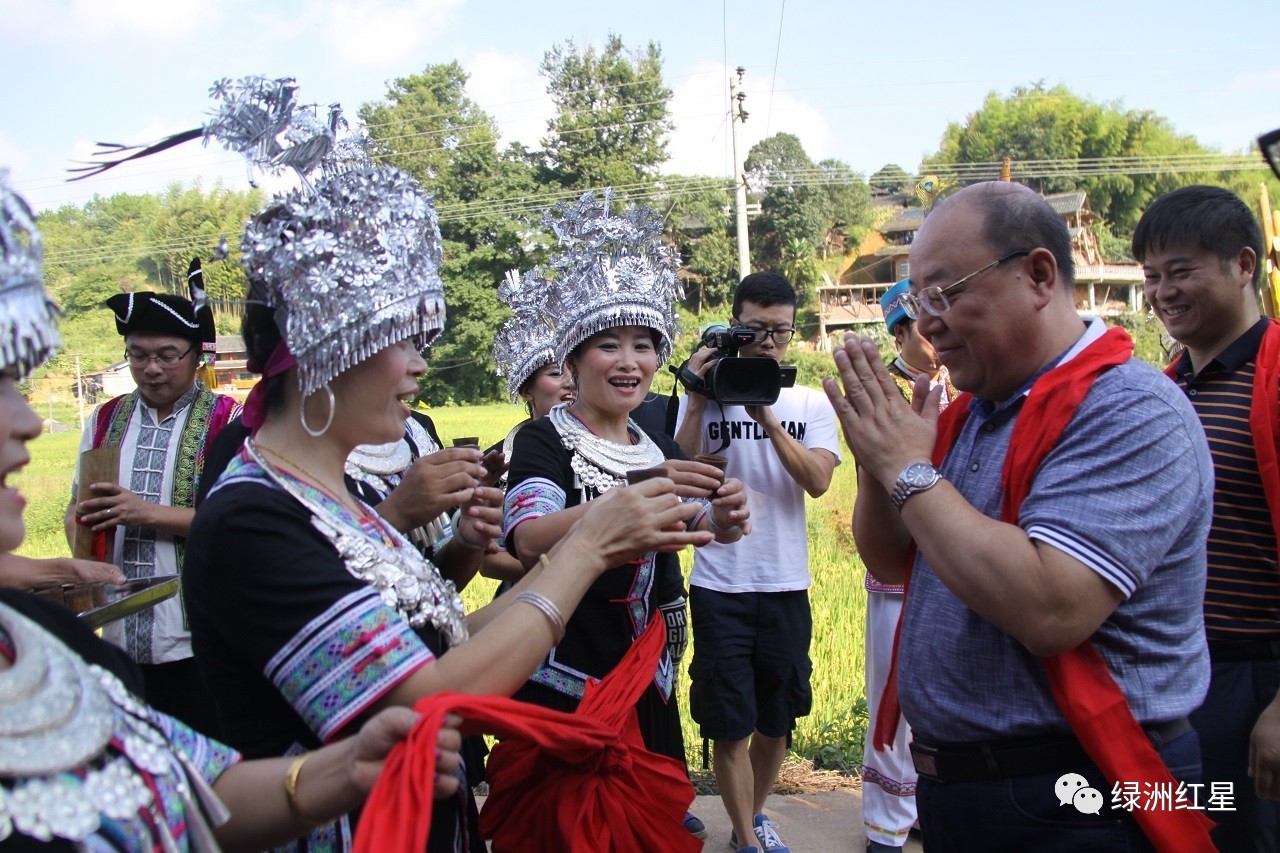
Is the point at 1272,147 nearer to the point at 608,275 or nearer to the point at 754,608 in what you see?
the point at 608,275

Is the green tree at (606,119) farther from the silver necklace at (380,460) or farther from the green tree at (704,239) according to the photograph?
the silver necklace at (380,460)

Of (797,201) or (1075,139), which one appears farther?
(1075,139)

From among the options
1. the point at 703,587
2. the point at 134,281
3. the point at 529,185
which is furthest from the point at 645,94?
the point at 703,587

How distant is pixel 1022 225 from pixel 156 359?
10.1 feet

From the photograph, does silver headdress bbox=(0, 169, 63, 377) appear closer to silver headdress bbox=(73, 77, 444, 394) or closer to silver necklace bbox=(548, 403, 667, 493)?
silver headdress bbox=(73, 77, 444, 394)

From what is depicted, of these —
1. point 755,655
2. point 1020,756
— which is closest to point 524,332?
point 755,655

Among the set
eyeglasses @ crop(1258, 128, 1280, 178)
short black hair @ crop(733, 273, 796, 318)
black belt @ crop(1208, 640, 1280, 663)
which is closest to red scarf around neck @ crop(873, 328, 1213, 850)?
eyeglasses @ crop(1258, 128, 1280, 178)

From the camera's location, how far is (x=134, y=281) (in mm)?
23172

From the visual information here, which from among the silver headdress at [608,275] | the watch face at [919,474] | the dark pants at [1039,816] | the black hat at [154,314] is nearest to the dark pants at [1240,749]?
the dark pants at [1039,816]

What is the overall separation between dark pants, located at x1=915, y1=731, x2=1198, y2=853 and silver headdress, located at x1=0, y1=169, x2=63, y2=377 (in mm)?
1794

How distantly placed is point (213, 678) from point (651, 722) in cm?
145

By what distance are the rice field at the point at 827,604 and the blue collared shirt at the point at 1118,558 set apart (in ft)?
6.58

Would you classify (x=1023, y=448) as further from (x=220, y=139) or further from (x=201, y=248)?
(x=201, y=248)

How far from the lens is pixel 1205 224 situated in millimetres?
2732
